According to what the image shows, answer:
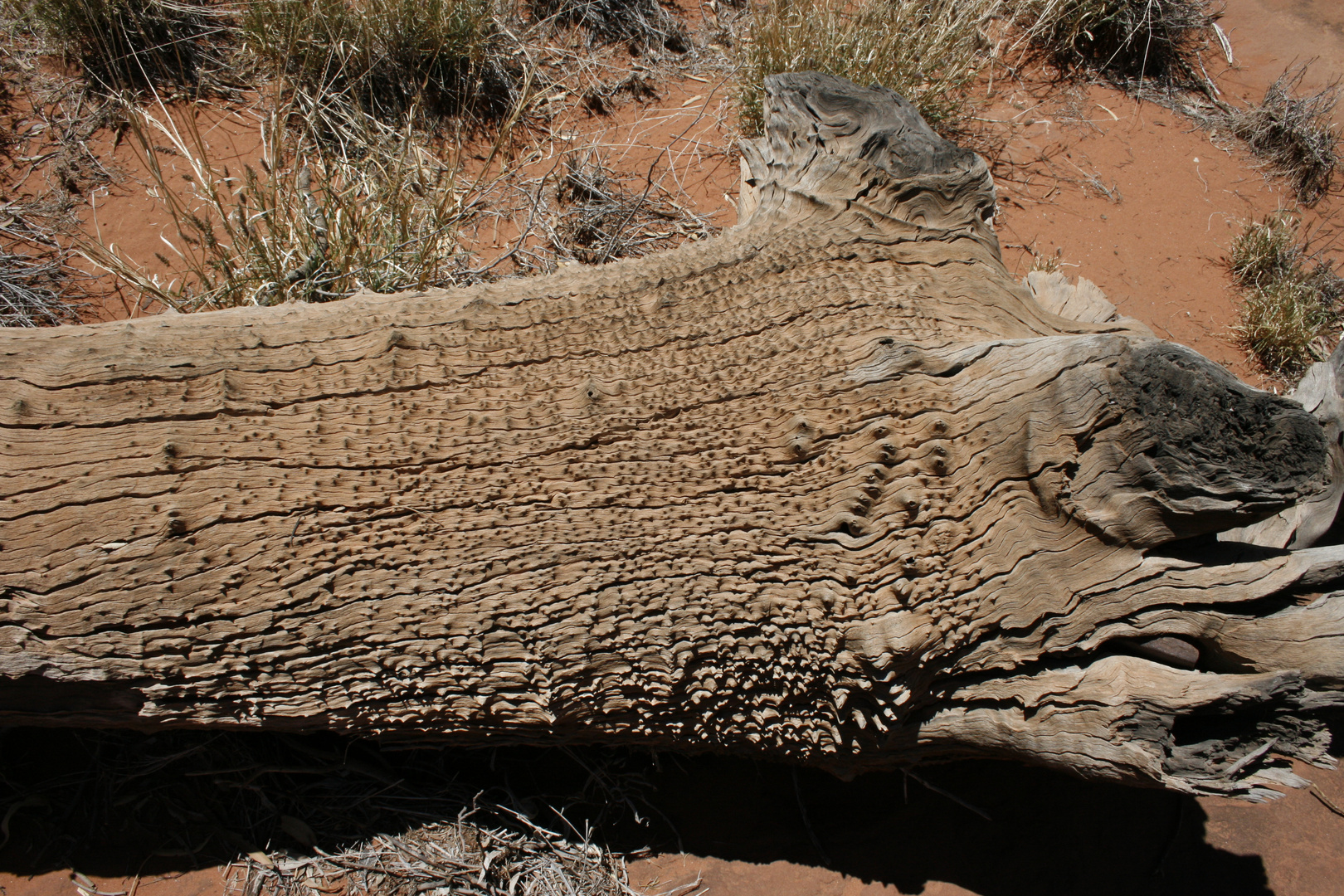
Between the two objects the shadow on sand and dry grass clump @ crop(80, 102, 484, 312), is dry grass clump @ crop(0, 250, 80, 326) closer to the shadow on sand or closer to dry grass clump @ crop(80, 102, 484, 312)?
dry grass clump @ crop(80, 102, 484, 312)

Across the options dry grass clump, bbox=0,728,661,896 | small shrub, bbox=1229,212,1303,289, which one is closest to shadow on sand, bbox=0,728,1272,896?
dry grass clump, bbox=0,728,661,896

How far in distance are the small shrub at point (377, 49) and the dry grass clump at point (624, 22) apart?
0.60m

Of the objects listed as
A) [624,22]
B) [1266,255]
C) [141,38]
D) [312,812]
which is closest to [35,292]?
[141,38]

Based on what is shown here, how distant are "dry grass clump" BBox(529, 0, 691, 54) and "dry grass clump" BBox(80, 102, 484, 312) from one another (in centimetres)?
141

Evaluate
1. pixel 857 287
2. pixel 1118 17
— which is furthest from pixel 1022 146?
pixel 857 287

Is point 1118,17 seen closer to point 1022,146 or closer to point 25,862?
point 1022,146

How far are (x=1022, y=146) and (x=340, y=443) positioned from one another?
4.20 metres

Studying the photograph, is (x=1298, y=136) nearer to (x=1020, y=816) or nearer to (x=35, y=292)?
(x=1020, y=816)

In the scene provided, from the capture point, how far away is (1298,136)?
174 inches

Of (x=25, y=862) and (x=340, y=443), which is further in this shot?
(x=25, y=862)

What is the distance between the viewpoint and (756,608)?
5.95ft

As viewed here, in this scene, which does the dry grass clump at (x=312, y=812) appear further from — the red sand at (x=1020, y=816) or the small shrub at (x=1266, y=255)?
the small shrub at (x=1266, y=255)

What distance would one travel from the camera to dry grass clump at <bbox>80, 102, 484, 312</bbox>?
3137mm

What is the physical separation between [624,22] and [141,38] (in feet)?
8.30
